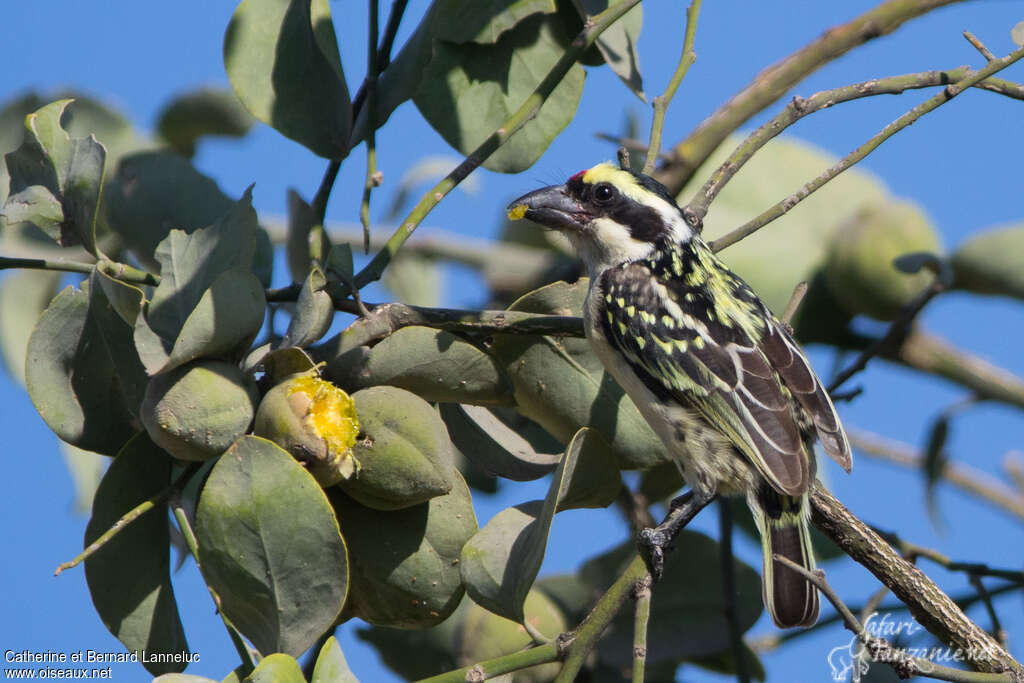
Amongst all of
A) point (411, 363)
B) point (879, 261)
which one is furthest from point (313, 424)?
point (879, 261)

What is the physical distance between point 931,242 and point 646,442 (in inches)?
77.4

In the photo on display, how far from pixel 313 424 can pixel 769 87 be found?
180 cm

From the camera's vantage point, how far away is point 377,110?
2334 mm

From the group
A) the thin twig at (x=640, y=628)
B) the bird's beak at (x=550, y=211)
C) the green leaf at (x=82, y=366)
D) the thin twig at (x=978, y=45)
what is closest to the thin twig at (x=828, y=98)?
the thin twig at (x=978, y=45)

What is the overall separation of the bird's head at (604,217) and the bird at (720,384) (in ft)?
0.04

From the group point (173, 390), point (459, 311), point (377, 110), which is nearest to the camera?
point (173, 390)

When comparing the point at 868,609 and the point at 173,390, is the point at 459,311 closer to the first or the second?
the point at 173,390

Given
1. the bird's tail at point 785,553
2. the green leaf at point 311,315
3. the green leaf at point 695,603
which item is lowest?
the green leaf at point 695,603

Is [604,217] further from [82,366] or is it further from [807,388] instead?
[82,366]

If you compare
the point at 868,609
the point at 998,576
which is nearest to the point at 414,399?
the point at 868,609

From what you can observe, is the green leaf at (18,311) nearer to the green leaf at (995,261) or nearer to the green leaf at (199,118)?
the green leaf at (199,118)

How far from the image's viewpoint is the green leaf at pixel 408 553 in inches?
79.7

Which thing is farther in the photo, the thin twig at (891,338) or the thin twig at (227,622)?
the thin twig at (891,338)

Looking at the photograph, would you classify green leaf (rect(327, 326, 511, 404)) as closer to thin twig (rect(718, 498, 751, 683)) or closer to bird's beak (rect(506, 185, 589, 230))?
thin twig (rect(718, 498, 751, 683))
